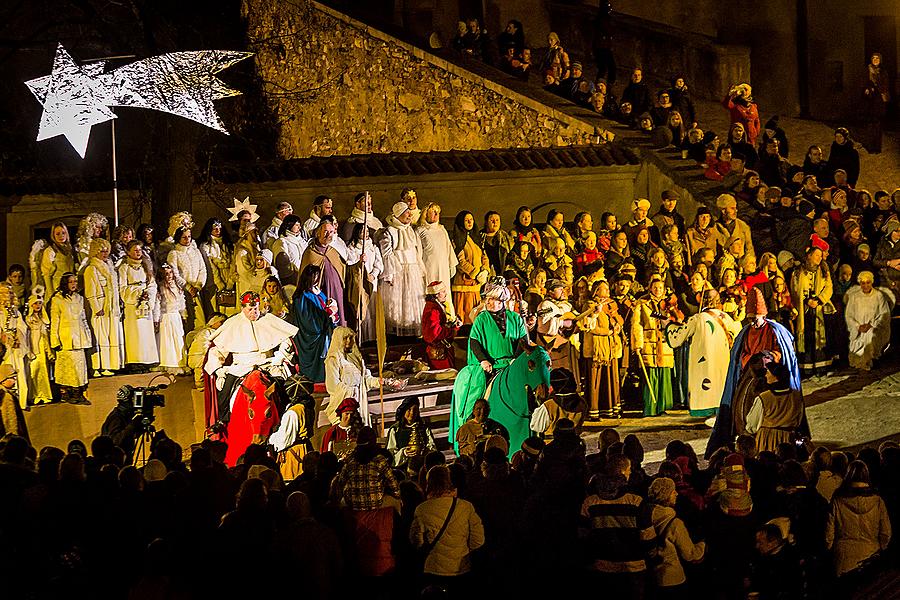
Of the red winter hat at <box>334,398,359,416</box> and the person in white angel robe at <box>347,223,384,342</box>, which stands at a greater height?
the person in white angel robe at <box>347,223,384,342</box>

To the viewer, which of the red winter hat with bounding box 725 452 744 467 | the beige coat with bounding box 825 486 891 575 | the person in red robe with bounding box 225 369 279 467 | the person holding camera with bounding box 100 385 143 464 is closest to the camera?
the beige coat with bounding box 825 486 891 575

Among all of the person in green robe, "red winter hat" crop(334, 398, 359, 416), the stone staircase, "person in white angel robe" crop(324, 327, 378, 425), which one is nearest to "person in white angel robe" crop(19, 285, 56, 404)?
"person in white angel robe" crop(324, 327, 378, 425)

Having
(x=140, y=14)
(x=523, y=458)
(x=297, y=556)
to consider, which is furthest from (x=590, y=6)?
(x=297, y=556)

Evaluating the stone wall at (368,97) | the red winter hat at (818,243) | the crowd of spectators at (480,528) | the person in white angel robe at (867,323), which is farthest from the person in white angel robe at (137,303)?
the person in white angel robe at (867,323)

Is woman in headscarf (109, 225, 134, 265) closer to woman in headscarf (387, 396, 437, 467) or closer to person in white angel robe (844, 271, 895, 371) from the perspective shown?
woman in headscarf (387, 396, 437, 467)

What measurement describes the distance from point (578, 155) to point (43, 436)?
8.35 meters

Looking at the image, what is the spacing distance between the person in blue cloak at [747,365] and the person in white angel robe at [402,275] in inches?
175

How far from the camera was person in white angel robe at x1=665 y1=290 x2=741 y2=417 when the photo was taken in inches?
752

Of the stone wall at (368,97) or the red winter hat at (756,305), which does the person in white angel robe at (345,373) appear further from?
the stone wall at (368,97)

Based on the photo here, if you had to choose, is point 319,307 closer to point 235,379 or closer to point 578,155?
point 235,379

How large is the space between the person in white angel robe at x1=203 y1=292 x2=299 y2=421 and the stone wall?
699 cm

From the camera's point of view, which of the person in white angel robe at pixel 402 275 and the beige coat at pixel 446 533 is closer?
the beige coat at pixel 446 533

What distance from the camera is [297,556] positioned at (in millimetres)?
11555

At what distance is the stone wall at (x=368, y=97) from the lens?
24469 mm
